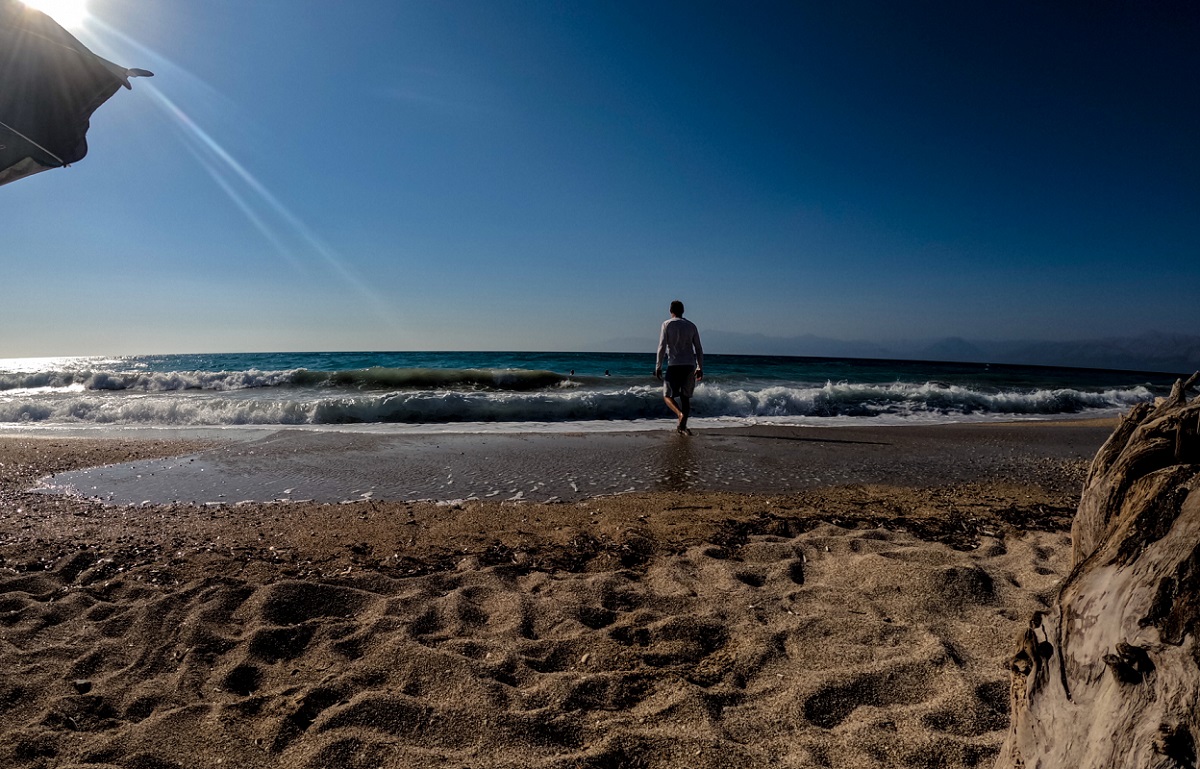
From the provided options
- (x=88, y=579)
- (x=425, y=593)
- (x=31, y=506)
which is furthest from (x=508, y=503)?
(x=31, y=506)

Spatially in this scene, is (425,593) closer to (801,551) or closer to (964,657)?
(801,551)

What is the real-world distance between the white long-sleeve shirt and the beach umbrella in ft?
26.8

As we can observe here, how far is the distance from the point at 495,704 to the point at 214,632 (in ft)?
5.45

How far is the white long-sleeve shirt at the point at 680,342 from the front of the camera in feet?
33.3

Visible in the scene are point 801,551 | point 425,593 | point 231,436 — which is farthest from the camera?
point 231,436

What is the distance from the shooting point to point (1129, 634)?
49.3 inches

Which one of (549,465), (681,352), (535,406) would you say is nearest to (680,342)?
(681,352)

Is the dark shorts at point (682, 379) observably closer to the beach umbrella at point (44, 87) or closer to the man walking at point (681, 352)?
the man walking at point (681, 352)

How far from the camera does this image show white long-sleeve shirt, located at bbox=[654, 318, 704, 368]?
10148mm

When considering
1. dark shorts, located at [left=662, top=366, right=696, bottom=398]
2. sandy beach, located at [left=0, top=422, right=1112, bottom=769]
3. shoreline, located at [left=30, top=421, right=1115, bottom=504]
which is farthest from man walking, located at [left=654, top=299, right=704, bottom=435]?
sandy beach, located at [left=0, top=422, right=1112, bottom=769]

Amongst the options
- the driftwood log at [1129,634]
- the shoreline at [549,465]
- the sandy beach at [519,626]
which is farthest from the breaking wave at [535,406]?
the driftwood log at [1129,634]

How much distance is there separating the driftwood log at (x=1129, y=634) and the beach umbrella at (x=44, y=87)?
12.5 ft

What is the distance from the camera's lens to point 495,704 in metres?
2.33

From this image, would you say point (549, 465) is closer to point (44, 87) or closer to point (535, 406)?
point (44, 87)
